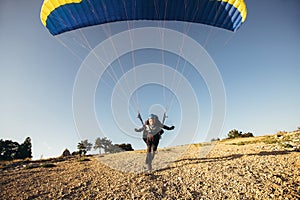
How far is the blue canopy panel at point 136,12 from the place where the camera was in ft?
24.5

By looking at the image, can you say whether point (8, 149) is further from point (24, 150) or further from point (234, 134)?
point (234, 134)

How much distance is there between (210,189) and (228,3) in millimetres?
8103

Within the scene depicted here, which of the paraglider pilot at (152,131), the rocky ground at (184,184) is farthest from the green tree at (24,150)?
the paraglider pilot at (152,131)

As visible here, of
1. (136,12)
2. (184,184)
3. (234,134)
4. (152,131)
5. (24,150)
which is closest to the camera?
(184,184)

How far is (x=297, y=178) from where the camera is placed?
4.39 metres

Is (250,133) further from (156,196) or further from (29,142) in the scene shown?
(29,142)

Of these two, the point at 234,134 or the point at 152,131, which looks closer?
the point at 152,131

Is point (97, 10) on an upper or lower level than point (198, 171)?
upper

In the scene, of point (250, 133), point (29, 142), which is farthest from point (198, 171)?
point (29, 142)

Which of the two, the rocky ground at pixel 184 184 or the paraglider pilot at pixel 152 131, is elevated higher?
the paraglider pilot at pixel 152 131

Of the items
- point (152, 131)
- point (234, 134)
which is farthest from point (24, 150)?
point (234, 134)

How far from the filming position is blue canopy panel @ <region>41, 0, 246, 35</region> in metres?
7.45

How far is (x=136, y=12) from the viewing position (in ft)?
26.9

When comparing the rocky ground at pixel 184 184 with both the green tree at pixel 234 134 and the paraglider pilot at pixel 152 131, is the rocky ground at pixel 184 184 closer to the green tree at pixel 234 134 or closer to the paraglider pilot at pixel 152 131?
the paraglider pilot at pixel 152 131
